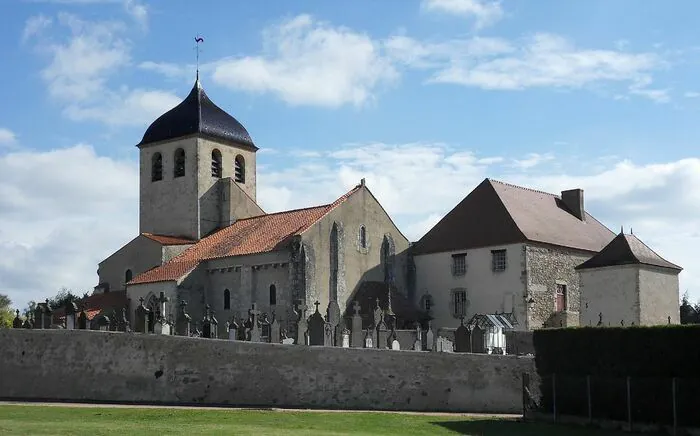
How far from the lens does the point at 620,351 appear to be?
2600 cm

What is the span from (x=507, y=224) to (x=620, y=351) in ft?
80.5

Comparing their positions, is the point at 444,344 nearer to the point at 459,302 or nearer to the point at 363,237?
the point at 459,302

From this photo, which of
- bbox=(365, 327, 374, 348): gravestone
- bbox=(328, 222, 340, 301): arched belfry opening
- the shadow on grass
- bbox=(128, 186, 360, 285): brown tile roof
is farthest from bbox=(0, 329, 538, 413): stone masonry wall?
bbox=(328, 222, 340, 301): arched belfry opening

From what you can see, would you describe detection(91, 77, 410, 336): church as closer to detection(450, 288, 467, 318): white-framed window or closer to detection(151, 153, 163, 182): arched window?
detection(151, 153, 163, 182): arched window

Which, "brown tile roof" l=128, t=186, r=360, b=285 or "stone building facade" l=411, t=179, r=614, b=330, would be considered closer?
"stone building facade" l=411, t=179, r=614, b=330

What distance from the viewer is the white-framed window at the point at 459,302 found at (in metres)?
50.8

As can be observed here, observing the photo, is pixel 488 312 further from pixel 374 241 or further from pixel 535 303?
pixel 374 241

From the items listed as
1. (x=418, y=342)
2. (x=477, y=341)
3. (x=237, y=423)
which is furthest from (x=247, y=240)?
(x=237, y=423)

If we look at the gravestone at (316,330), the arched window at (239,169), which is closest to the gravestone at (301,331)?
the gravestone at (316,330)

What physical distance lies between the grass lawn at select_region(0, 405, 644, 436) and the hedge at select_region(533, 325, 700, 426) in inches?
43.5

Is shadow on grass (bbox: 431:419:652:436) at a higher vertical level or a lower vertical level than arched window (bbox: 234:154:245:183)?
lower

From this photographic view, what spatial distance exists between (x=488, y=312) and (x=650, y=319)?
750 cm

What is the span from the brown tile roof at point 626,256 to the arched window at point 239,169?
68.7ft

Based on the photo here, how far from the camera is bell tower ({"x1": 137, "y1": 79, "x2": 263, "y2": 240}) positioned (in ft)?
187
